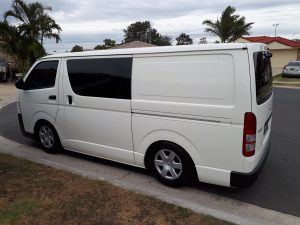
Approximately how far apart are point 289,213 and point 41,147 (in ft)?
15.3

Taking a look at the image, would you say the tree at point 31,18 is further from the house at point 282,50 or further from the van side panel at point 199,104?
the house at point 282,50

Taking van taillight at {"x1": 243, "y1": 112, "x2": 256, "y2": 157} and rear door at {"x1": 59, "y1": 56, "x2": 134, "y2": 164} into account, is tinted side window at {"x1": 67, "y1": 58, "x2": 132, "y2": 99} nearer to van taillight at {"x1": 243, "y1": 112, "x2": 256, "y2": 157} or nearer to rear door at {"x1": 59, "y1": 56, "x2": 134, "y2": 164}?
rear door at {"x1": 59, "y1": 56, "x2": 134, "y2": 164}

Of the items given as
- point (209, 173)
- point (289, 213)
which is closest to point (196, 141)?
point (209, 173)

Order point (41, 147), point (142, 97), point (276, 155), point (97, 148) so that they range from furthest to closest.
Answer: point (41, 147)
point (276, 155)
point (97, 148)
point (142, 97)

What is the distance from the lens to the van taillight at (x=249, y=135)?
3631 millimetres

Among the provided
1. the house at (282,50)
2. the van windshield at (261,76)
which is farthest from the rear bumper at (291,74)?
the van windshield at (261,76)

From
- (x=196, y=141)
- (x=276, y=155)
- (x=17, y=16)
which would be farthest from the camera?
(x=17, y=16)

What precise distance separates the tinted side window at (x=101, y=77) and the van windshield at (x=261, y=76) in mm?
1720

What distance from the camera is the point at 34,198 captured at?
13.3ft

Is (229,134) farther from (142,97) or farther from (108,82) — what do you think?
(108,82)

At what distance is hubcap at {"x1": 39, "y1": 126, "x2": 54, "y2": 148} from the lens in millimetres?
5996

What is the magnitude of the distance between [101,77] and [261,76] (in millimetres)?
2330

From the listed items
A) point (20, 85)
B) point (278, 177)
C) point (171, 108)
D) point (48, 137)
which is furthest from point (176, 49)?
point (20, 85)

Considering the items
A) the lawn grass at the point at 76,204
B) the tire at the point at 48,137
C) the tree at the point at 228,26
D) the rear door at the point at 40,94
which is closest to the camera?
the lawn grass at the point at 76,204
